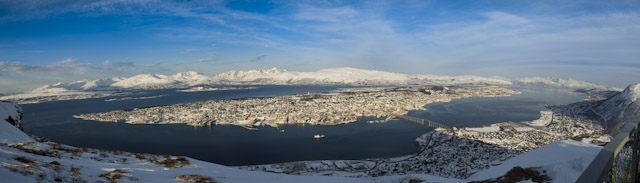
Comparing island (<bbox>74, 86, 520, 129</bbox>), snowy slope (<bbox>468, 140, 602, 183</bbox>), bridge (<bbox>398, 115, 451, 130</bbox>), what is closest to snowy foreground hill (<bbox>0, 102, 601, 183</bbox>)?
snowy slope (<bbox>468, 140, 602, 183</bbox>)

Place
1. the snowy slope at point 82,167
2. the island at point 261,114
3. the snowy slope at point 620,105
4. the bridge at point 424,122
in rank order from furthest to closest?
1. the island at point 261,114
2. the bridge at point 424,122
3. the snowy slope at point 620,105
4. the snowy slope at point 82,167

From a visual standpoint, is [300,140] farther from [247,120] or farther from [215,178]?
[215,178]

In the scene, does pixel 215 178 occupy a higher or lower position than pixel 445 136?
higher

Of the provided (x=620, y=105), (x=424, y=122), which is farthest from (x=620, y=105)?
(x=424, y=122)

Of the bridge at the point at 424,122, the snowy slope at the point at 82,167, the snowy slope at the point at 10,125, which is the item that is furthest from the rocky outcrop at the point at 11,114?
the bridge at the point at 424,122

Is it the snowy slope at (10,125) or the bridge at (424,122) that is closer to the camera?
the snowy slope at (10,125)

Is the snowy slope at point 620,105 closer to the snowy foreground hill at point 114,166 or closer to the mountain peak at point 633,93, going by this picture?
the mountain peak at point 633,93

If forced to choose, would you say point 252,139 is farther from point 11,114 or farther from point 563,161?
point 563,161

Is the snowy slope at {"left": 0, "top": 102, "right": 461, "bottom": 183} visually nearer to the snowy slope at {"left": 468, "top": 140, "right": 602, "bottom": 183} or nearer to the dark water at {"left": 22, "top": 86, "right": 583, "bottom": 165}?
the snowy slope at {"left": 468, "top": 140, "right": 602, "bottom": 183}

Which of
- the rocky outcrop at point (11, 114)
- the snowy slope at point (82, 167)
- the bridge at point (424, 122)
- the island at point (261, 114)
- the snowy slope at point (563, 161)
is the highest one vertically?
the rocky outcrop at point (11, 114)

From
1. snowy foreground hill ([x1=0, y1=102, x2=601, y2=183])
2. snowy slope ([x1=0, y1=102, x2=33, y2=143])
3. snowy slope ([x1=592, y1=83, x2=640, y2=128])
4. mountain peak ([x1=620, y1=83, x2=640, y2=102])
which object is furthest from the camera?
mountain peak ([x1=620, y1=83, x2=640, y2=102])

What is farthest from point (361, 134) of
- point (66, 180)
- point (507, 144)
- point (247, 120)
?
point (66, 180)
